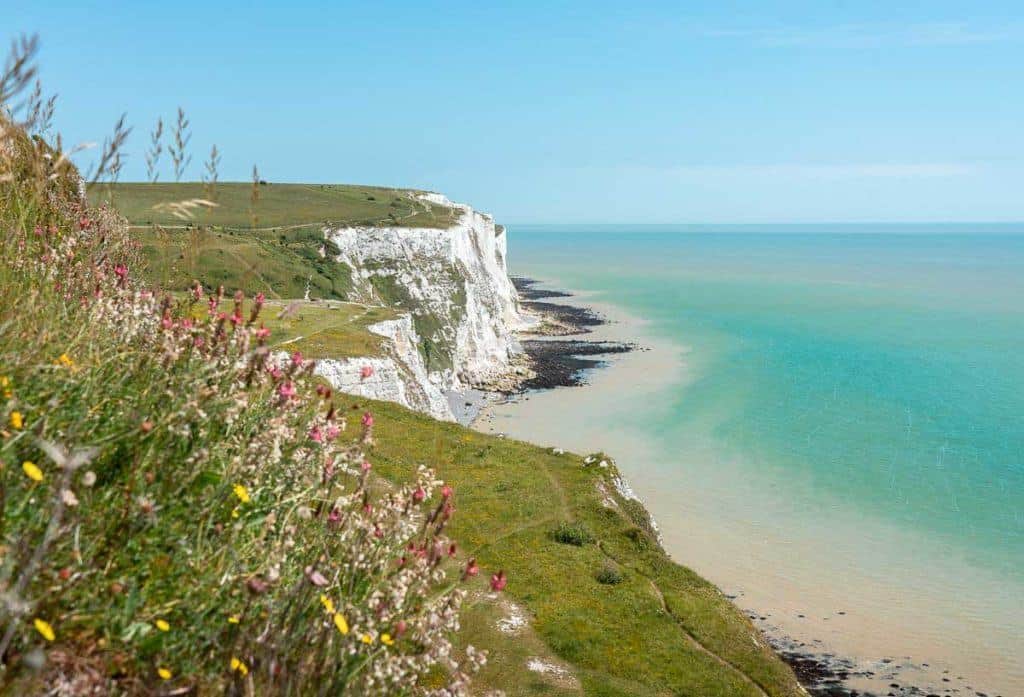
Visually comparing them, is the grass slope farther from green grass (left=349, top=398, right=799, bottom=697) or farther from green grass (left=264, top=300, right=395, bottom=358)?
green grass (left=349, top=398, right=799, bottom=697)

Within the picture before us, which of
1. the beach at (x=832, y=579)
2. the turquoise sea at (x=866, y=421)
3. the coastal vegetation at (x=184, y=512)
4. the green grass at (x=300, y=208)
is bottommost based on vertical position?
the beach at (x=832, y=579)

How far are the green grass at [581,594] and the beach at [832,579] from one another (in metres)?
9.79

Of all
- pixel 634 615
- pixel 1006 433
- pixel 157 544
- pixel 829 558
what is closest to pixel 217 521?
pixel 157 544

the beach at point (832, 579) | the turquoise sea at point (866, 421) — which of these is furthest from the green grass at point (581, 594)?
the turquoise sea at point (866, 421)

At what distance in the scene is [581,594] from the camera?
21.9m

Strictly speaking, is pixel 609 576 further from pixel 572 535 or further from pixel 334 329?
pixel 334 329

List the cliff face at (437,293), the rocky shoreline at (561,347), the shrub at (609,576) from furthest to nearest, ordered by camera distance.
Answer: the rocky shoreline at (561,347) → the cliff face at (437,293) → the shrub at (609,576)

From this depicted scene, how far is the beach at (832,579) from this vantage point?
3116cm

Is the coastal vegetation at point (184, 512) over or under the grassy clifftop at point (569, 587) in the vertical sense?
over

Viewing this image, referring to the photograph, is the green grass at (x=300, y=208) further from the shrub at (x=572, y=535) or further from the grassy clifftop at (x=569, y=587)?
the shrub at (x=572, y=535)

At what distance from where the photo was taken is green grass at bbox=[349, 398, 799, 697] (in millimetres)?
18641

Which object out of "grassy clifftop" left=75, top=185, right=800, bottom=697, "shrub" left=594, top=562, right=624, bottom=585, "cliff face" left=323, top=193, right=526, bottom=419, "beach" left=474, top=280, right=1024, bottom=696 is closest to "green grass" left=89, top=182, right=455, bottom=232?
"cliff face" left=323, top=193, right=526, bottom=419

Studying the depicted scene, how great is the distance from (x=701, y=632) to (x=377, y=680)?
18517 mm

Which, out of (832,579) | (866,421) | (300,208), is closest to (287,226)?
(300,208)
